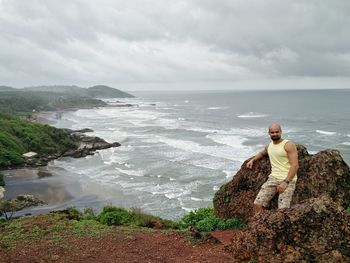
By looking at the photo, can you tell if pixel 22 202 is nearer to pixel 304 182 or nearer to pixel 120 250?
pixel 120 250

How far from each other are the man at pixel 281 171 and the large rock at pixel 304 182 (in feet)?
3.03

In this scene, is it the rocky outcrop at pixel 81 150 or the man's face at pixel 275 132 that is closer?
the man's face at pixel 275 132

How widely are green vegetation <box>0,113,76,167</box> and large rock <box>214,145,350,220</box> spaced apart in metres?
41.1

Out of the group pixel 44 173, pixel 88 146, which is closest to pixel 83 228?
pixel 44 173

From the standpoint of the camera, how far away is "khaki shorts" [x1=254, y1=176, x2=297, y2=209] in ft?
26.6

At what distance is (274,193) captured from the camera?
8.45 metres

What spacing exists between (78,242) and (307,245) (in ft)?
19.7

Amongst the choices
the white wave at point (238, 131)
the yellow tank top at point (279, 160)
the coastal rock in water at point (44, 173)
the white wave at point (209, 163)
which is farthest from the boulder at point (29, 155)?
the yellow tank top at point (279, 160)

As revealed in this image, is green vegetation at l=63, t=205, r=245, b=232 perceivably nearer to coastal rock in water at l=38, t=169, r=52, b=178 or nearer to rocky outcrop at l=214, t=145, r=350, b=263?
rocky outcrop at l=214, t=145, r=350, b=263

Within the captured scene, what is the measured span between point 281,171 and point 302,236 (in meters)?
2.17

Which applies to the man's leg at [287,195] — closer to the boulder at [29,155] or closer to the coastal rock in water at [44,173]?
the coastal rock in water at [44,173]

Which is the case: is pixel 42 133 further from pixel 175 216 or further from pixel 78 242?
pixel 78 242

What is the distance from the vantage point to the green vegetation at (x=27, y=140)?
47.8 meters

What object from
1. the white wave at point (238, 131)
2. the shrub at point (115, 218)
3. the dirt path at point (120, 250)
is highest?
the dirt path at point (120, 250)
